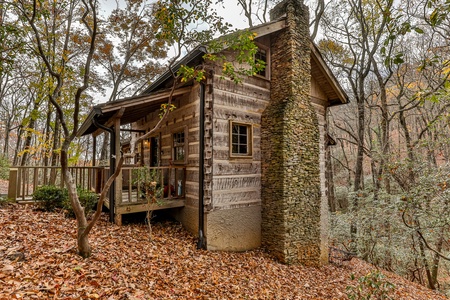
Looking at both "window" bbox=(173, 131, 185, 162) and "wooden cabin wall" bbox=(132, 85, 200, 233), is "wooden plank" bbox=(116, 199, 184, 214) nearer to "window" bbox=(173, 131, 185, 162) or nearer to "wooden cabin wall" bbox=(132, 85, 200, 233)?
"wooden cabin wall" bbox=(132, 85, 200, 233)

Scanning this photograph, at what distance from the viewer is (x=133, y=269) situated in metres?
5.07

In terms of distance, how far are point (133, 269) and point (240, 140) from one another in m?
5.29

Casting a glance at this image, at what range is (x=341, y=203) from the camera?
888 inches

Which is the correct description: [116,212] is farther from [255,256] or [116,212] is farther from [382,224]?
[382,224]

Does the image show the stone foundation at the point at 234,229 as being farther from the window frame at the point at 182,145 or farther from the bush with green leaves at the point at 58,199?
the bush with green leaves at the point at 58,199

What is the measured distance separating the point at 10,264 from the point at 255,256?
6341mm

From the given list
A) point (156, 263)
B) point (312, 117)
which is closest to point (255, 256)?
point (156, 263)

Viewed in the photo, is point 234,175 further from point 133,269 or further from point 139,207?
point 133,269

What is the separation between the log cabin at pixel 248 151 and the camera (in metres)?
7.66

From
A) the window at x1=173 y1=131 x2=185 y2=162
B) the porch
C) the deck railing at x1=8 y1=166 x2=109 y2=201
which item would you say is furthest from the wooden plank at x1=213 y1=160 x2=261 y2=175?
the deck railing at x1=8 y1=166 x2=109 y2=201

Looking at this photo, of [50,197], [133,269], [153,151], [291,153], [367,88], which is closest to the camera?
[133,269]

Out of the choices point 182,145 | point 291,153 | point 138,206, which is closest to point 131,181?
point 138,206

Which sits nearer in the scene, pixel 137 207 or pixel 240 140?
pixel 137 207

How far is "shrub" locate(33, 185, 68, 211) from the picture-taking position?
7.82m
